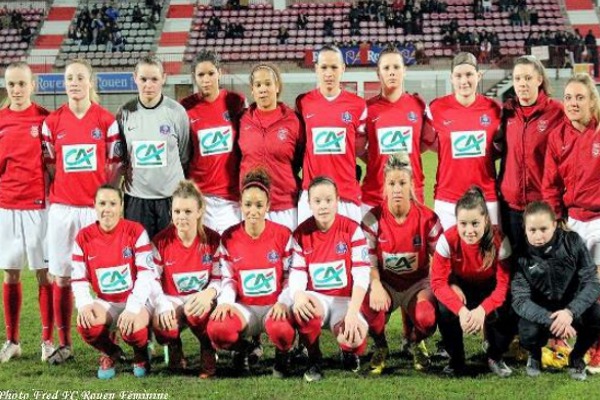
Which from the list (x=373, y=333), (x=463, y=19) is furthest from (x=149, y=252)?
(x=463, y=19)

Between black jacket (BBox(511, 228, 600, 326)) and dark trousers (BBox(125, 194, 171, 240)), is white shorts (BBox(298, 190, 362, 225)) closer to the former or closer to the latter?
dark trousers (BBox(125, 194, 171, 240))

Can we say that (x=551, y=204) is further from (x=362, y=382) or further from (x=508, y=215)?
(x=362, y=382)

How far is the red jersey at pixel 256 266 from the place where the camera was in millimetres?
3967

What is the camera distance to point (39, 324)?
5168 millimetres

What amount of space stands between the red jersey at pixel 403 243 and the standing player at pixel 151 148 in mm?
1199

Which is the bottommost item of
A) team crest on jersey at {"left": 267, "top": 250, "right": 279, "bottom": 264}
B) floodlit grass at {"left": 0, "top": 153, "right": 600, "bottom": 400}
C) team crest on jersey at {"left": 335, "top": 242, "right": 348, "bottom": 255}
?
floodlit grass at {"left": 0, "top": 153, "right": 600, "bottom": 400}

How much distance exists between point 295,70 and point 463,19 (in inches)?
234

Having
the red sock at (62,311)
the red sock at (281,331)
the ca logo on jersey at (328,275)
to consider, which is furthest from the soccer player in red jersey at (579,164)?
the red sock at (62,311)

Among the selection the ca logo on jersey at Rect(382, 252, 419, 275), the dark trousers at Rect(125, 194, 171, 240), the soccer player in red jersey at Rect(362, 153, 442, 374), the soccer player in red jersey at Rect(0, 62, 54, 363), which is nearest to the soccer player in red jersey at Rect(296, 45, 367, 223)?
the soccer player in red jersey at Rect(362, 153, 442, 374)

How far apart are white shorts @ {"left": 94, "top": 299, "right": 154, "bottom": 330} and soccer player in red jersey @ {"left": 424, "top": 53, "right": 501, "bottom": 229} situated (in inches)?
69.9

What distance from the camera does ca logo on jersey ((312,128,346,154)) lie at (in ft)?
14.5

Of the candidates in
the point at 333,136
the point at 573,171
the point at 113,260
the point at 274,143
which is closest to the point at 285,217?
the point at 274,143

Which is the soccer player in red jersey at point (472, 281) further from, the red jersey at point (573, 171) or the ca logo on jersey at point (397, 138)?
the ca logo on jersey at point (397, 138)

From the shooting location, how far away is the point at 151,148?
14.3 ft
